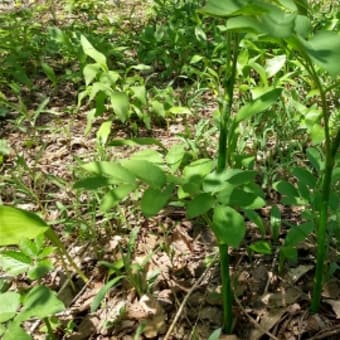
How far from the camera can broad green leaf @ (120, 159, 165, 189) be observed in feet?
2.96

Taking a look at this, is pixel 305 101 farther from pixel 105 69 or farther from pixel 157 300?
pixel 157 300

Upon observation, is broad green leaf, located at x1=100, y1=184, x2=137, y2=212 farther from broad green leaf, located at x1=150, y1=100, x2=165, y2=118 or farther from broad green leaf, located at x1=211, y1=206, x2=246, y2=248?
broad green leaf, located at x1=150, y1=100, x2=165, y2=118

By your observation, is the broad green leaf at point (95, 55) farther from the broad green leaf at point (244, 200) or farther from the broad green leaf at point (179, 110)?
the broad green leaf at point (244, 200)

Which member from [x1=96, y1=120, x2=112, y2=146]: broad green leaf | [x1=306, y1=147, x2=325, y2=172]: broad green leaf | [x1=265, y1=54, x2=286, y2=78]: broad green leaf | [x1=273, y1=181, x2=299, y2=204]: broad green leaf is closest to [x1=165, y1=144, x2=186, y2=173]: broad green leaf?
[x1=273, y1=181, x2=299, y2=204]: broad green leaf

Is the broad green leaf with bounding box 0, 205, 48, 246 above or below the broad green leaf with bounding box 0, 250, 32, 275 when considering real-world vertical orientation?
above

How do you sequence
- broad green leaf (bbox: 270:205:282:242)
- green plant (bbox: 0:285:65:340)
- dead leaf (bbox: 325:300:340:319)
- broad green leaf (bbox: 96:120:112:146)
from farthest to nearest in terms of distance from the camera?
broad green leaf (bbox: 96:120:112:146), broad green leaf (bbox: 270:205:282:242), dead leaf (bbox: 325:300:340:319), green plant (bbox: 0:285:65:340)

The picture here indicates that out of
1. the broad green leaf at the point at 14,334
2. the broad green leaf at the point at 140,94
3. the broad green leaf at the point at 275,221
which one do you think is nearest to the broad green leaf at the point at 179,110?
the broad green leaf at the point at 140,94

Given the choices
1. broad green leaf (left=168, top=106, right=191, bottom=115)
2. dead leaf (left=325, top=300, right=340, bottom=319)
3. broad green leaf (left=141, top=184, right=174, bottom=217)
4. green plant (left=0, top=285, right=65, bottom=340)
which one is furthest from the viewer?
broad green leaf (left=168, top=106, right=191, bottom=115)

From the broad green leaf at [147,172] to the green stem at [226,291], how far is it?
240mm

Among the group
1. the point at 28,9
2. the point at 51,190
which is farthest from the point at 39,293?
the point at 28,9

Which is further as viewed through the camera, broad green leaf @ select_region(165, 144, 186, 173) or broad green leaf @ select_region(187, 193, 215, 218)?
broad green leaf @ select_region(165, 144, 186, 173)

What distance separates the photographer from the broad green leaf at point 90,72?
2.20m

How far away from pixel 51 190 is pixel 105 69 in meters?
0.76

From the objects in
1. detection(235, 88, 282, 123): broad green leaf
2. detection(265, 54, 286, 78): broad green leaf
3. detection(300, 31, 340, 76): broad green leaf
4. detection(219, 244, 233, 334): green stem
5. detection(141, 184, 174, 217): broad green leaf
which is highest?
detection(300, 31, 340, 76): broad green leaf
